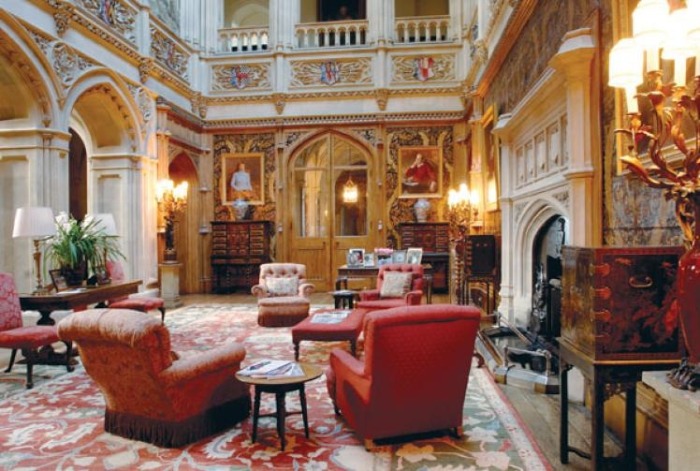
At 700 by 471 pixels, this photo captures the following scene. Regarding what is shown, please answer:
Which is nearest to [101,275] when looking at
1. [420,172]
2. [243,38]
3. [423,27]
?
[420,172]

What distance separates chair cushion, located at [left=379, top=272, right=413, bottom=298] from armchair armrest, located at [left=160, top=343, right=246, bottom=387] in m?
3.19

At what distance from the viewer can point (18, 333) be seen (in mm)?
4375

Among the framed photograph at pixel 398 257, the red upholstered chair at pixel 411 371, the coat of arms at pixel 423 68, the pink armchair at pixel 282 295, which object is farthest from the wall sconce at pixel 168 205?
the red upholstered chair at pixel 411 371

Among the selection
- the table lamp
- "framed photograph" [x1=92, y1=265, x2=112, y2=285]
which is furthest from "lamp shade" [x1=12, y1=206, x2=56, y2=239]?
"framed photograph" [x1=92, y1=265, x2=112, y2=285]

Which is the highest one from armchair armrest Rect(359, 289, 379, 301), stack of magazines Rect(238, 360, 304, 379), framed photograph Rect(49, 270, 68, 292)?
framed photograph Rect(49, 270, 68, 292)

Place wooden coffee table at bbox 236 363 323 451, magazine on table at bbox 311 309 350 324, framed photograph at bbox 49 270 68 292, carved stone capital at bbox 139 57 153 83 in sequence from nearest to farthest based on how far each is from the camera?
wooden coffee table at bbox 236 363 323 451 → magazine on table at bbox 311 309 350 324 → framed photograph at bbox 49 270 68 292 → carved stone capital at bbox 139 57 153 83

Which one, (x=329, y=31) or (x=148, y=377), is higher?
(x=329, y=31)

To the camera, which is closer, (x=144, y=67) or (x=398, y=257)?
(x=398, y=257)

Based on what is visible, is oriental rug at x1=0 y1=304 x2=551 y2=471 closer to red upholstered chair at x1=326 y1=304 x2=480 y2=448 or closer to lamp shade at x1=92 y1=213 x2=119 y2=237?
red upholstered chair at x1=326 y1=304 x2=480 y2=448

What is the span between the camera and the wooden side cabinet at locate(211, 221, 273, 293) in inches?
427

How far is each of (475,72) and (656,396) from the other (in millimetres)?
7659

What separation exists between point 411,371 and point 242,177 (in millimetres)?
9076

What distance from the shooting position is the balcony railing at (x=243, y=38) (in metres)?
11.3

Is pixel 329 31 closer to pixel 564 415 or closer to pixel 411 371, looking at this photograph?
pixel 411 371
